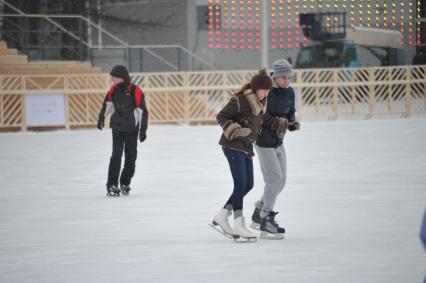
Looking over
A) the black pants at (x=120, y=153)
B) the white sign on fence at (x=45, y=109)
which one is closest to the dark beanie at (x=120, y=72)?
the black pants at (x=120, y=153)

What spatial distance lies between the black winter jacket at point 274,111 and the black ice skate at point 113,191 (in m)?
3.86

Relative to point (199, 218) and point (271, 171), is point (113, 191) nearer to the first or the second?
point (199, 218)

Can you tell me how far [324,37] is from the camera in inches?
1619

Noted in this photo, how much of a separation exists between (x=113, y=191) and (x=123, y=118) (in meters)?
0.89

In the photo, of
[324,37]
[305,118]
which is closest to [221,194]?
[305,118]

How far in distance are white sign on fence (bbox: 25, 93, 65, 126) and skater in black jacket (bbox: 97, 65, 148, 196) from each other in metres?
13.0

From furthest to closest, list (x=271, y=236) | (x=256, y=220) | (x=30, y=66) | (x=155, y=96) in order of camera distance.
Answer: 1. (x=155, y=96)
2. (x=30, y=66)
3. (x=256, y=220)
4. (x=271, y=236)

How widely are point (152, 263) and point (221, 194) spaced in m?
4.77

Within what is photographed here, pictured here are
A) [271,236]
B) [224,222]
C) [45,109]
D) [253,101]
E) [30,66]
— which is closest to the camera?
[253,101]

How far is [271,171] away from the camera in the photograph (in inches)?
379

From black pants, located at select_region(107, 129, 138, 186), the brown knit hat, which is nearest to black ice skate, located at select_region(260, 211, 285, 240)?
the brown knit hat

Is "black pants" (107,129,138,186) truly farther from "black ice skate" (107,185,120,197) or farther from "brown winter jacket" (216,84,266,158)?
"brown winter jacket" (216,84,266,158)

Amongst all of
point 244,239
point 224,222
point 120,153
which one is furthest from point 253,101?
point 120,153

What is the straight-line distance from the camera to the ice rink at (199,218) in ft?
26.8
